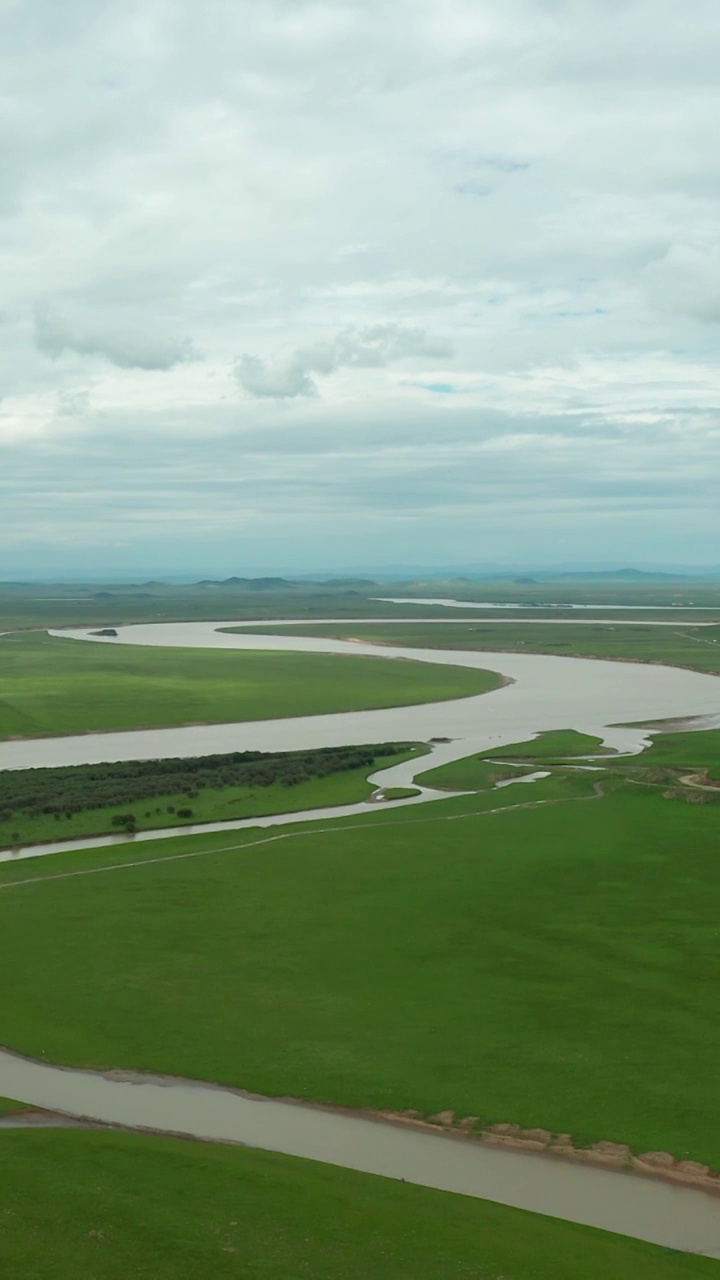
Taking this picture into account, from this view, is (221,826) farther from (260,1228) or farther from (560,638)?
(560,638)

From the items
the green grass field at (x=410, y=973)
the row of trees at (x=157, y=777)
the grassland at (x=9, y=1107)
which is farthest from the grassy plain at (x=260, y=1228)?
the row of trees at (x=157, y=777)

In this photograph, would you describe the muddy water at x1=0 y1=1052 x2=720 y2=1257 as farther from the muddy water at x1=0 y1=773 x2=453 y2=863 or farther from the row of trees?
the row of trees

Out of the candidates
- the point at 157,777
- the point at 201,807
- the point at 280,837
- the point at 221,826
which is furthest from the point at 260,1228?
the point at 157,777

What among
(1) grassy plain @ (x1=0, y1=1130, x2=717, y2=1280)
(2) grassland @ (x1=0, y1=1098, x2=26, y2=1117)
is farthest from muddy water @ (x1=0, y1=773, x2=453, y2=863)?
(1) grassy plain @ (x1=0, y1=1130, x2=717, y2=1280)

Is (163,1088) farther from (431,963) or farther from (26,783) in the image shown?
(26,783)

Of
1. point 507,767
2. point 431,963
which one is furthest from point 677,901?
point 507,767

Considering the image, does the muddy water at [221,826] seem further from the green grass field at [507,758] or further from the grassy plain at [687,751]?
the grassy plain at [687,751]
